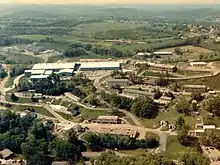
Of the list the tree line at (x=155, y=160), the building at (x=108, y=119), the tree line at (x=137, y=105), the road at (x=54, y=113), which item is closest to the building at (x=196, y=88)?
the tree line at (x=137, y=105)

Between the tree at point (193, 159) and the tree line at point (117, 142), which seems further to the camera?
the tree line at point (117, 142)

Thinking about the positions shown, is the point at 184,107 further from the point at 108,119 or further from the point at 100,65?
the point at 100,65

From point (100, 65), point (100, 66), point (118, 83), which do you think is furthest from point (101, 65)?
point (118, 83)

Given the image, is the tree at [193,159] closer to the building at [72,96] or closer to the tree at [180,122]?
the tree at [180,122]

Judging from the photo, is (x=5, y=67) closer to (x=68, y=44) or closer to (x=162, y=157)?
(x=68, y=44)

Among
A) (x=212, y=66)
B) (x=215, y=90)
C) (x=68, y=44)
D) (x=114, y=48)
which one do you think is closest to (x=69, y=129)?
(x=215, y=90)

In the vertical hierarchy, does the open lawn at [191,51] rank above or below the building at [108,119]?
above

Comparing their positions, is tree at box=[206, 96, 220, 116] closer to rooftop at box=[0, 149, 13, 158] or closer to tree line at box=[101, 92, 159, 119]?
tree line at box=[101, 92, 159, 119]
